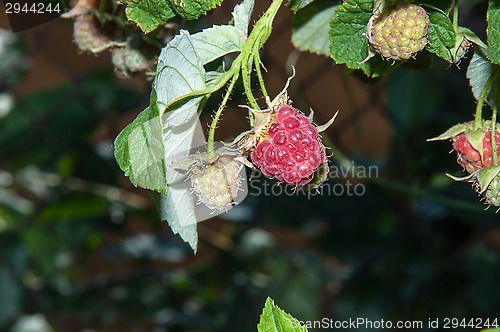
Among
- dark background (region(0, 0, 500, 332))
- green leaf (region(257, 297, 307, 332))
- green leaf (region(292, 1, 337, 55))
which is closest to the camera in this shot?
green leaf (region(257, 297, 307, 332))

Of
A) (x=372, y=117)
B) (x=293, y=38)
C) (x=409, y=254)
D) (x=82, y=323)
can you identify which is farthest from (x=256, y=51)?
(x=372, y=117)

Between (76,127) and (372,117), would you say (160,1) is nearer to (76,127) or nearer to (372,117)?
(76,127)

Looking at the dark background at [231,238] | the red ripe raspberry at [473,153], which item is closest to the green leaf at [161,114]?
the red ripe raspberry at [473,153]

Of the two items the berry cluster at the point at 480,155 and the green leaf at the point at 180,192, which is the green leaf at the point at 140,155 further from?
the berry cluster at the point at 480,155

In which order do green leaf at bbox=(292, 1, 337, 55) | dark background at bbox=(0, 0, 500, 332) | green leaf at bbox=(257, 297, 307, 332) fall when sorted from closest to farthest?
green leaf at bbox=(257, 297, 307, 332), green leaf at bbox=(292, 1, 337, 55), dark background at bbox=(0, 0, 500, 332)

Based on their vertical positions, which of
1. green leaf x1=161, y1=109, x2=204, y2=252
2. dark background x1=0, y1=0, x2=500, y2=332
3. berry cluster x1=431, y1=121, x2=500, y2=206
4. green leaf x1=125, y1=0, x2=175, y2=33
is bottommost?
dark background x1=0, y1=0, x2=500, y2=332

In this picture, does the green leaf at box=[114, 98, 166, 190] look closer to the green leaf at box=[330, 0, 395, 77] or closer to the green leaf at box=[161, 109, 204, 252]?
the green leaf at box=[161, 109, 204, 252]

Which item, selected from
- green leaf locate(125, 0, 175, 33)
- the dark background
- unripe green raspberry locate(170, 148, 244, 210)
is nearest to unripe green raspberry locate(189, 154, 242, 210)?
unripe green raspberry locate(170, 148, 244, 210)

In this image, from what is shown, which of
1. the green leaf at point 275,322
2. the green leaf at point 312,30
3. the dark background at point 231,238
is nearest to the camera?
the green leaf at point 275,322
